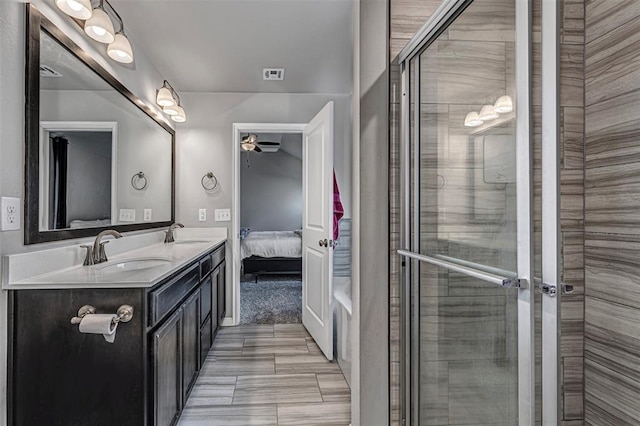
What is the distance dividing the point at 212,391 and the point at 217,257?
3.80 feet

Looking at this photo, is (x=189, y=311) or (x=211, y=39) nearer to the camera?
(x=189, y=311)

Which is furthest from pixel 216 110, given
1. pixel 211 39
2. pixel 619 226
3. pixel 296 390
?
pixel 619 226

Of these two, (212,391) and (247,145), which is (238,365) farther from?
(247,145)

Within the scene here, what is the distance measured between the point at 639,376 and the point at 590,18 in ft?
4.30

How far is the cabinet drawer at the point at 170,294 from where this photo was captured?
5.02ft

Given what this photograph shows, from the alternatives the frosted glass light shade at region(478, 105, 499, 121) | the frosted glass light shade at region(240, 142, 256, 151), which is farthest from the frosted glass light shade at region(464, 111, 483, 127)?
the frosted glass light shade at region(240, 142, 256, 151)

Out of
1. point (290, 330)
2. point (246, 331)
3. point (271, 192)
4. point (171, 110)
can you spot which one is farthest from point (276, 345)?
point (271, 192)

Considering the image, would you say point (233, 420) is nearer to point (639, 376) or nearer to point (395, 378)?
point (395, 378)

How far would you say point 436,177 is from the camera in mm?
1496

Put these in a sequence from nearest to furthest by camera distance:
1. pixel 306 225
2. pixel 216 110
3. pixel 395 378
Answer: pixel 395 378 → pixel 306 225 → pixel 216 110

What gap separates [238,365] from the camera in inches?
110

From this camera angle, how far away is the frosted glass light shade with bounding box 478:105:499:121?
110cm

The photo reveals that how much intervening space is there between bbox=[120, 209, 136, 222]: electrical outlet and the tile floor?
46.9 inches

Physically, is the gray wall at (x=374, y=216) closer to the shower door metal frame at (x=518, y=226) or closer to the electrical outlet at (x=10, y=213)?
the shower door metal frame at (x=518, y=226)
